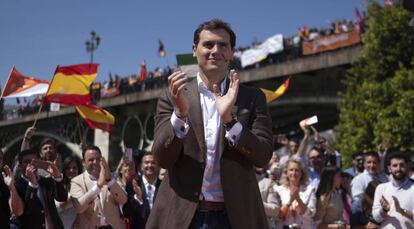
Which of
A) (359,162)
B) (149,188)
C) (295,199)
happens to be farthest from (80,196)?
(359,162)

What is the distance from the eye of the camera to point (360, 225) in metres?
8.27

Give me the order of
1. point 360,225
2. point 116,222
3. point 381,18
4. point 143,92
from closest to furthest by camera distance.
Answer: point 116,222
point 360,225
point 381,18
point 143,92

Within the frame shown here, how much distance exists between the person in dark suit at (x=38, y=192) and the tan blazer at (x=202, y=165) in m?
3.43

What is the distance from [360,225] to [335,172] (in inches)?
33.9

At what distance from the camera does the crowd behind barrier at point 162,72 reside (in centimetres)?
2230

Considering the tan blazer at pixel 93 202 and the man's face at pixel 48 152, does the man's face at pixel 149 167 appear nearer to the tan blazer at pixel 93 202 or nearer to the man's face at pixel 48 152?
the tan blazer at pixel 93 202

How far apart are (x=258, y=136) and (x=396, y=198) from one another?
4441mm

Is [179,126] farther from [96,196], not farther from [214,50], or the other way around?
[96,196]

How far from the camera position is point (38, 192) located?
6449 mm

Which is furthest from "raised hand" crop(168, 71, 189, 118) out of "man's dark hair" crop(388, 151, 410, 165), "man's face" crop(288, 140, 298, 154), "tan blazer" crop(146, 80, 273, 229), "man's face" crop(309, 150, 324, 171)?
"man's face" crop(288, 140, 298, 154)

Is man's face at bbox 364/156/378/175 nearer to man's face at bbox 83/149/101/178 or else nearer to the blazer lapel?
man's face at bbox 83/149/101/178

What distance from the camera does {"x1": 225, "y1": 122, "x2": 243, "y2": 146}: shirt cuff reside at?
296 centimetres

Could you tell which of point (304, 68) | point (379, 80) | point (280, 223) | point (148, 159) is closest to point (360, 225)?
point (280, 223)

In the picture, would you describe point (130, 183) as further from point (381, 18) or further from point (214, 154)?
point (381, 18)
